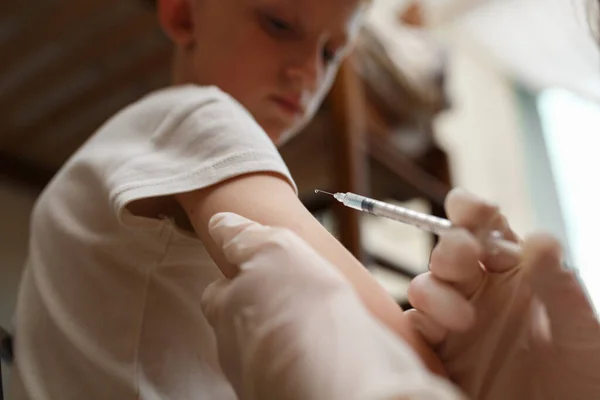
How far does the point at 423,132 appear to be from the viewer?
3.88ft

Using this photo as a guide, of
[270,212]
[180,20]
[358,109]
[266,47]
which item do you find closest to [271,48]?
[266,47]

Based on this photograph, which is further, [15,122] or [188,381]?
[15,122]

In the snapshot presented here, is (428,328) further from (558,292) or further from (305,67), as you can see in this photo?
(305,67)

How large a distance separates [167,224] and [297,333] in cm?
15

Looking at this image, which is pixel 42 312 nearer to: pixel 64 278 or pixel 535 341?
pixel 64 278

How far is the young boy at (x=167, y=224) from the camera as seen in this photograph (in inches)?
12.4

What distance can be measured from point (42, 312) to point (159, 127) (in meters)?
0.16

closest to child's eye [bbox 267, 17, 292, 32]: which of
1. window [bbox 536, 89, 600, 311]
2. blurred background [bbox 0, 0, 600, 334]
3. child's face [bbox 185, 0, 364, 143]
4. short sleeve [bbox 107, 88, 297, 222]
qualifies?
child's face [bbox 185, 0, 364, 143]

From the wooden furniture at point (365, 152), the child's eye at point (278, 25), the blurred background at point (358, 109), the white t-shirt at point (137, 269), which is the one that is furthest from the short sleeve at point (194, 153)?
the wooden furniture at point (365, 152)

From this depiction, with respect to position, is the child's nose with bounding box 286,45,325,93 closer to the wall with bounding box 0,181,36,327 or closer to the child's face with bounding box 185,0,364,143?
the child's face with bounding box 185,0,364,143

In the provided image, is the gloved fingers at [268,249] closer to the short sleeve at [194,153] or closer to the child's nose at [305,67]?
the short sleeve at [194,153]

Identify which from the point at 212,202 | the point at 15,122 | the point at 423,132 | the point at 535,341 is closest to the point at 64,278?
the point at 212,202

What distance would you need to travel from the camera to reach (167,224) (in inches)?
14.0

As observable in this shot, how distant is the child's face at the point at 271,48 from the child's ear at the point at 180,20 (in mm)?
30
